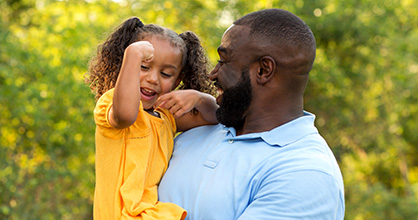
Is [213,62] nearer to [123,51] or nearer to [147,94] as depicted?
[123,51]

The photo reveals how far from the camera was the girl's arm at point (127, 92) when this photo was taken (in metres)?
2.38

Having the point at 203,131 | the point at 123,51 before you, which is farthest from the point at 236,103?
the point at 123,51

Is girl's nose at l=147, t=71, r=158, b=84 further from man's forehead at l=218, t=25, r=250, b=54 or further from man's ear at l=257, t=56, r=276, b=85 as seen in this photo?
A: man's ear at l=257, t=56, r=276, b=85

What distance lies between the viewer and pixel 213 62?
26.8ft

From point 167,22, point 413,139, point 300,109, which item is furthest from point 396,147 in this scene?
point 300,109

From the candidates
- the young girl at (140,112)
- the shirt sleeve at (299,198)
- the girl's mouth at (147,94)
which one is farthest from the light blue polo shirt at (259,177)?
the girl's mouth at (147,94)

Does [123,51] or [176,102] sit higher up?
[123,51]

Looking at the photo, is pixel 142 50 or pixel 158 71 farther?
pixel 158 71

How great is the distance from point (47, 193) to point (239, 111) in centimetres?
507

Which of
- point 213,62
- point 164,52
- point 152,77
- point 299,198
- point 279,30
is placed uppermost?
point 279,30

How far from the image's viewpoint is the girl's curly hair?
2828 mm

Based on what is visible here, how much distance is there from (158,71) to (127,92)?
0.38 meters

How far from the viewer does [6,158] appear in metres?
6.58

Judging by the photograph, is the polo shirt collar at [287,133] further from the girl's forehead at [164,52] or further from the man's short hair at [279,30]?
the girl's forehead at [164,52]
